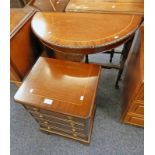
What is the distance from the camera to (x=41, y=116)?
3.58 ft

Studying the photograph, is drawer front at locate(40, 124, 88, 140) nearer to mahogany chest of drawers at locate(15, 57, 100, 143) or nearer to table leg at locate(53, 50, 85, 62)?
mahogany chest of drawers at locate(15, 57, 100, 143)

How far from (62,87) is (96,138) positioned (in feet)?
2.13

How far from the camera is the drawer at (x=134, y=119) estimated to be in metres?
1.22

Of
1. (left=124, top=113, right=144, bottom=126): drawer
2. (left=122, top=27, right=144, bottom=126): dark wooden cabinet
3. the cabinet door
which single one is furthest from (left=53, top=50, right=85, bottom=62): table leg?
(left=124, top=113, right=144, bottom=126): drawer

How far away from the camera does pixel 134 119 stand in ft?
4.13

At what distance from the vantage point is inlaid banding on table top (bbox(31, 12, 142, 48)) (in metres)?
0.98

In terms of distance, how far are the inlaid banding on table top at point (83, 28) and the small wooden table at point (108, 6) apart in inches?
2.5

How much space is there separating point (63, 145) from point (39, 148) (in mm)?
208

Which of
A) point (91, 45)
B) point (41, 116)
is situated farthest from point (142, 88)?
point (41, 116)

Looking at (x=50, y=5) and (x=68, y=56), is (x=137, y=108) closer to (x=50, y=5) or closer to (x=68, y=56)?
(x=68, y=56)

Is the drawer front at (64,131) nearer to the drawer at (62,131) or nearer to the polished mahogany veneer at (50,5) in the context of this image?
the drawer at (62,131)

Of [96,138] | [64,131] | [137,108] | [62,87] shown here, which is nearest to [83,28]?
[62,87]

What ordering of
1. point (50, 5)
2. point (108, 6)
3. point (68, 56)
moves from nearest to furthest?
point (108, 6) → point (50, 5) → point (68, 56)
